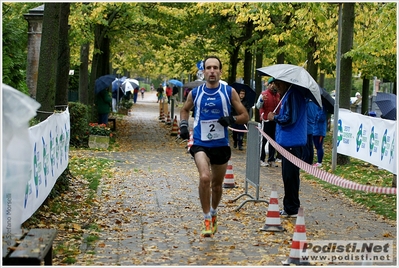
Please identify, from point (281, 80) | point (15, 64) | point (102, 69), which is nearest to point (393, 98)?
point (281, 80)

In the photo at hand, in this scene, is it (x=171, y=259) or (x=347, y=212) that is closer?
(x=171, y=259)

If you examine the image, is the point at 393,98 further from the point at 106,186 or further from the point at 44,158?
the point at 44,158

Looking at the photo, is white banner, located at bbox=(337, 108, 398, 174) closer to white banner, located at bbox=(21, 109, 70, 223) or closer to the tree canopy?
the tree canopy

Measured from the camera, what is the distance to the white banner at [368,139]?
13.7 meters

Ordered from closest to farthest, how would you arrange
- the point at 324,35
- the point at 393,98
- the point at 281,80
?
the point at 281,80 < the point at 393,98 < the point at 324,35

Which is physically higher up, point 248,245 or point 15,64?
point 15,64

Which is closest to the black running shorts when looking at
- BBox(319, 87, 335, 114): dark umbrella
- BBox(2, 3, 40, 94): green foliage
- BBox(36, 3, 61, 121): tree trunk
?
BBox(36, 3, 61, 121): tree trunk

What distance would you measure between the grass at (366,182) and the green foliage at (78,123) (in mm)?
6557

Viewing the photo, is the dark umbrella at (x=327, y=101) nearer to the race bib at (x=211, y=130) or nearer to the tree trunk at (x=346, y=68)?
the tree trunk at (x=346, y=68)

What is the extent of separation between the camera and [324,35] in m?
23.6

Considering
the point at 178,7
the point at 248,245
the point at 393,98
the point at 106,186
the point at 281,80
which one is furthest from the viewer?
the point at 178,7

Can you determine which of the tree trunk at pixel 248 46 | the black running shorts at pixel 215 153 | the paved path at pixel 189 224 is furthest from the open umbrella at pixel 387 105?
the tree trunk at pixel 248 46

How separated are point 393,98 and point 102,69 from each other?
18702 mm

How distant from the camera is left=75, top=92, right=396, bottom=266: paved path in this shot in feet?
26.1
